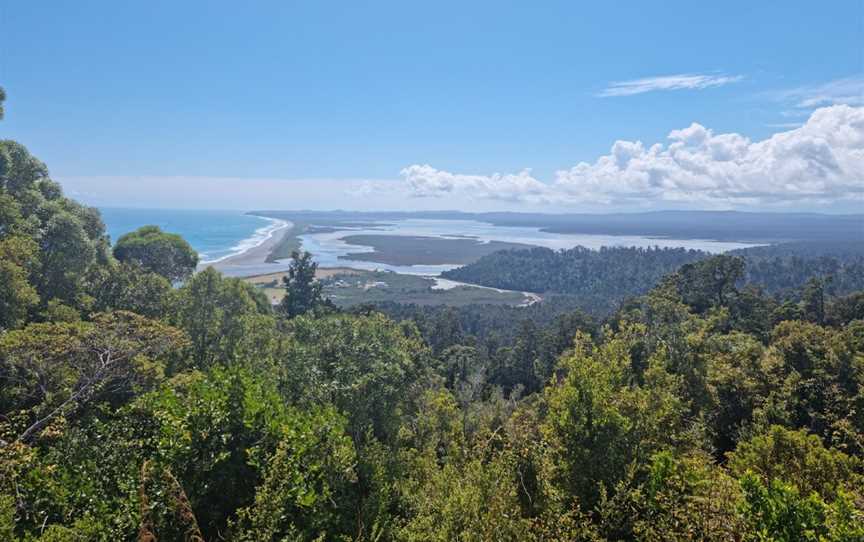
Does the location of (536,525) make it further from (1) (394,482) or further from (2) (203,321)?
(2) (203,321)

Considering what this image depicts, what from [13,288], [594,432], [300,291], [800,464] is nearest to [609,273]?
[300,291]

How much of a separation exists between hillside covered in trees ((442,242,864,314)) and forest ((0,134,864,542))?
85.2m

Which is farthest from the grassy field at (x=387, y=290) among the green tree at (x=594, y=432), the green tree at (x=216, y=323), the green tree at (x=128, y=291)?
the green tree at (x=594, y=432)

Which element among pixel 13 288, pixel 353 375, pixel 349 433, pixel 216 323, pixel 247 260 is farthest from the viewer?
pixel 247 260

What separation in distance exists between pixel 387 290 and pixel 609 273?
65109 millimetres

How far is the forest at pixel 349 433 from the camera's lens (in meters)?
8.91

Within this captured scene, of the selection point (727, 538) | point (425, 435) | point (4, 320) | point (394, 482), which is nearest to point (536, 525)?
point (727, 538)

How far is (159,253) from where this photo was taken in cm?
4372

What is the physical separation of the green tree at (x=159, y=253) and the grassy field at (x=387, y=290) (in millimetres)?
42805

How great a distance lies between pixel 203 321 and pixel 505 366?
35146mm

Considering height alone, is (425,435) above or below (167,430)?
below

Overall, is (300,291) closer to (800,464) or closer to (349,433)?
(349,433)

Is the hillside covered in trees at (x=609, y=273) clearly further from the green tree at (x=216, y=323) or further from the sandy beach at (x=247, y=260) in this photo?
the green tree at (x=216, y=323)

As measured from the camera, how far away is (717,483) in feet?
30.9
